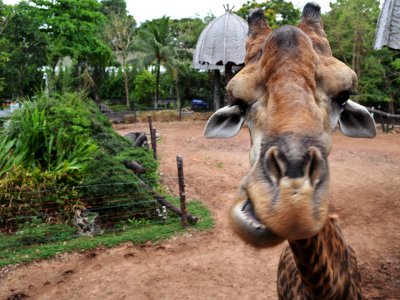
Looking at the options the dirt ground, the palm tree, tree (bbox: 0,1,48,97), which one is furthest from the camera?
the palm tree

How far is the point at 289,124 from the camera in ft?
4.99

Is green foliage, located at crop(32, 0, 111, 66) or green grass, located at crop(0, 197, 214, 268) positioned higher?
green foliage, located at crop(32, 0, 111, 66)

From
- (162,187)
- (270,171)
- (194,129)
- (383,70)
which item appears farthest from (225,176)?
(383,70)

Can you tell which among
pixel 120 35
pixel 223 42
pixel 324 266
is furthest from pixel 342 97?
pixel 120 35

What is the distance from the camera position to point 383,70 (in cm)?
1900

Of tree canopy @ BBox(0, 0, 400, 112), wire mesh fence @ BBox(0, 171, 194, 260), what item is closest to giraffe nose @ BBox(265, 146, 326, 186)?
wire mesh fence @ BBox(0, 171, 194, 260)

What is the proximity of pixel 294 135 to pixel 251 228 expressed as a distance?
0.40 m

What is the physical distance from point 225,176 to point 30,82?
1779cm

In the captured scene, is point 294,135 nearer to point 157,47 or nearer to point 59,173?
point 59,173

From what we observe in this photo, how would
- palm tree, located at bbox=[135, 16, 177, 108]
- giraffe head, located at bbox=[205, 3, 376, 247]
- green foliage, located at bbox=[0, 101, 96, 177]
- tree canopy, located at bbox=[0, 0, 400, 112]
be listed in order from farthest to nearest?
1. palm tree, located at bbox=[135, 16, 177, 108]
2. tree canopy, located at bbox=[0, 0, 400, 112]
3. green foliage, located at bbox=[0, 101, 96, 177]
4. giraffe head, located at bbox=[205, 3, 376, 247]

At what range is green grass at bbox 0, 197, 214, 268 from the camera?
5.80 meters

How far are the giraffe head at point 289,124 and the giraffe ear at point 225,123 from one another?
0.01 m

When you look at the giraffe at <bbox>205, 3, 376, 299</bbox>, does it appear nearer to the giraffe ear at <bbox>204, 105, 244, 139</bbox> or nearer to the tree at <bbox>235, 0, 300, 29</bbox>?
the giraffe ear at <bbox>204, 105, 244, 139</bbox>

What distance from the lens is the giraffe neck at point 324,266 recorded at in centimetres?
195
